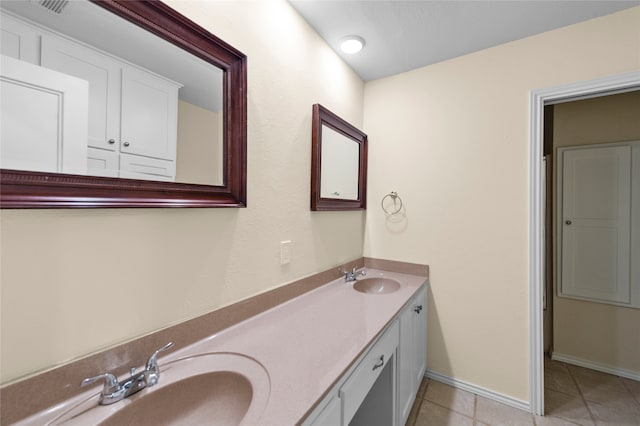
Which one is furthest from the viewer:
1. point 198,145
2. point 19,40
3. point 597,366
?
point 597,366

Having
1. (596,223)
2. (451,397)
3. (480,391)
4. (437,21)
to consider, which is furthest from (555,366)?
(437,21)

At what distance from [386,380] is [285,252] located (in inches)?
32.4

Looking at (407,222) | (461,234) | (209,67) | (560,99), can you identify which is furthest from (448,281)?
(209,67)

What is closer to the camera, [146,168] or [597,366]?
[146,168]

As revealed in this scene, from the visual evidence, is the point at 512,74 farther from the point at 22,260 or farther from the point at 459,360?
the point at 22,260

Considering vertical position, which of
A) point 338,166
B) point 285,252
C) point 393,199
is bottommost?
point 285,252

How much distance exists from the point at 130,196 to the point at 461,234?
1.92 metres

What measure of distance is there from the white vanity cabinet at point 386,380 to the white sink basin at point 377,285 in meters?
0.20

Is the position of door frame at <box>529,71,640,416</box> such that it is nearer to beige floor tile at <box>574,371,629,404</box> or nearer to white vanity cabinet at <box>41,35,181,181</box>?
beige floor tile at <box>574,371,629,404</box>

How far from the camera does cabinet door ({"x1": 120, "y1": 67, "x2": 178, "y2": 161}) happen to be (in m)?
0.80

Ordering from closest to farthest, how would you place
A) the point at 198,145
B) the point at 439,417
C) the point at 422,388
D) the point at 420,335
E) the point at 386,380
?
the point at 198,145, the point at 386,380, the point at 439,417, the point at 420,335, the point at 422,388

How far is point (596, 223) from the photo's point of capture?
84.7 inches

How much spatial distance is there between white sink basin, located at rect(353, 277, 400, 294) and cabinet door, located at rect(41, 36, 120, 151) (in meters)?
1.58

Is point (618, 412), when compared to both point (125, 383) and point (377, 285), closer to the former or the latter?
point (377, 285)
